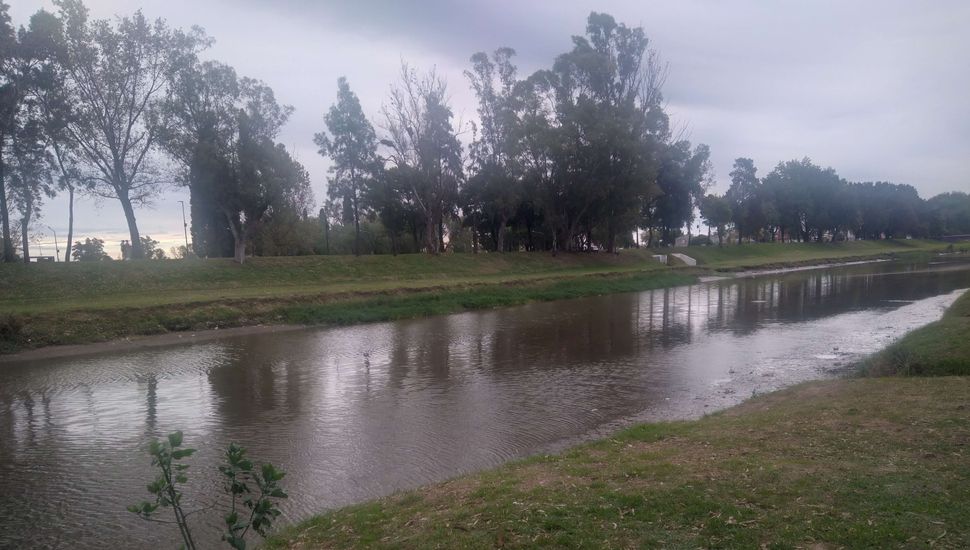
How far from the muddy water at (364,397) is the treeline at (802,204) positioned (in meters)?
66.5

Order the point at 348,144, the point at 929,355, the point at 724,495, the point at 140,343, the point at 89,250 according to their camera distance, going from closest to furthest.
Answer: the point at 724,495
the point at 929,355
the point at 140,343
the point at 348,144
the point at 89,250

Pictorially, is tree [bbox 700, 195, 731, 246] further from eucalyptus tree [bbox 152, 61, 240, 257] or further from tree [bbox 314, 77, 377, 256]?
eucalyptus tree [bbox 152, 61, 240, 257]

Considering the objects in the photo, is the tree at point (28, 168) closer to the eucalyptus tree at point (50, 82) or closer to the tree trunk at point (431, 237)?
the eucalyptus tree at point (50, 82)

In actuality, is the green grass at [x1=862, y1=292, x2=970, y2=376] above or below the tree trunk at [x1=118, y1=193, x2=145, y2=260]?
below

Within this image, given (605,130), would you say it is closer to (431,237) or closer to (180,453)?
(431,237)

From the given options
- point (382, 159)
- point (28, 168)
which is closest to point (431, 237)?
point (382, 159)

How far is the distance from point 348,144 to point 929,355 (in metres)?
45.8

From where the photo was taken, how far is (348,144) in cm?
5222

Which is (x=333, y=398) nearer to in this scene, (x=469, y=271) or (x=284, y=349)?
(x=284, y=349)

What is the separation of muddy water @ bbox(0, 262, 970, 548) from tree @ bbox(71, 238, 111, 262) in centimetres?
5132

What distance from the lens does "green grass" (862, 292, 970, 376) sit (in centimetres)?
1182

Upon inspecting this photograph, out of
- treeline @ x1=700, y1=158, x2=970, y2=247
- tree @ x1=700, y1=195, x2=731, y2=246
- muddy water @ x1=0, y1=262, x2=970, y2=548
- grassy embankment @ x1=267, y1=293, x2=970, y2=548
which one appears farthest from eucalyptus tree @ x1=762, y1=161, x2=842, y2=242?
grassy embankment @ x1=267, y1=293, x2=970, y2=548

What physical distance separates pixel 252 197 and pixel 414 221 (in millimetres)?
26326

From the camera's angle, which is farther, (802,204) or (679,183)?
(802,204)
